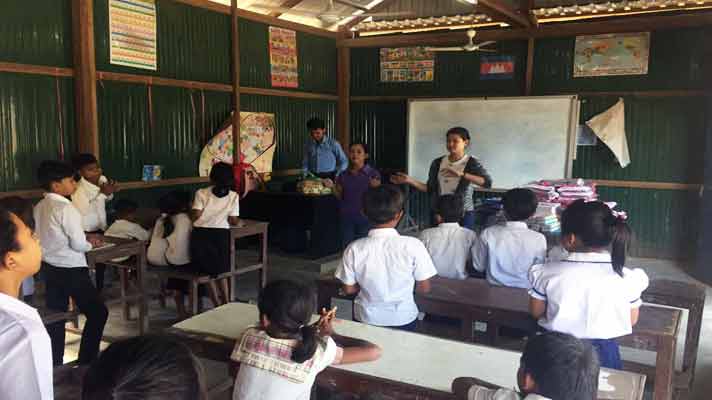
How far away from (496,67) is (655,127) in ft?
6.77

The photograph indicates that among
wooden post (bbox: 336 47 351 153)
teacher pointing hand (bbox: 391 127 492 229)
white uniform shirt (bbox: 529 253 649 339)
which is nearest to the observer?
white uniform shirt (bbox: 529 253 649 339)

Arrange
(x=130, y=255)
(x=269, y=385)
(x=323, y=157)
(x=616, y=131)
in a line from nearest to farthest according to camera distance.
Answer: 1. (x=269, y=385)
2. (x=130, y=255)
3. (x=323, y=157)
4. (x=616, y=131)

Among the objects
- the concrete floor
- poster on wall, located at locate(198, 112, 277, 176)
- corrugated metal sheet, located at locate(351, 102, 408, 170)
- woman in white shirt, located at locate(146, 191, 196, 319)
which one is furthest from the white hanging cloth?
woman in white shirt, located at locate(146, 191, 196, 319)

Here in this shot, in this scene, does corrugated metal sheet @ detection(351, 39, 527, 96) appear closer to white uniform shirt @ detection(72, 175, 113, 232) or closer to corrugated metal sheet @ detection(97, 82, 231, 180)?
corrugated metal sheet @ detection(97, 82, 231, 180)

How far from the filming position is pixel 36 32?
4852 millimetres

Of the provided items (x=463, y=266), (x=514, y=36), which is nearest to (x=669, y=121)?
(x=514, y=36)

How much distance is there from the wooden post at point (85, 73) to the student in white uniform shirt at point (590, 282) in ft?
14.6

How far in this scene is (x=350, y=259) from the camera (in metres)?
2.37

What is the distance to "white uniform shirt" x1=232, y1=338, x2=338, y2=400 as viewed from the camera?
1.58 metres

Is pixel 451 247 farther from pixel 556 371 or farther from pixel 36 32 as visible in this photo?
pixel 36 32

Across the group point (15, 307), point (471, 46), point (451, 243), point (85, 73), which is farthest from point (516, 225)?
point (471, 46)

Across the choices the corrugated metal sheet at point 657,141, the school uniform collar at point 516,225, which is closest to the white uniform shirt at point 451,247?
the school uniform collar at point 516,225

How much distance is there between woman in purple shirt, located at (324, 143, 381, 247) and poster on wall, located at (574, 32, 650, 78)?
3.58m

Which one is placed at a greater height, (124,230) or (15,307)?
(15,307)
